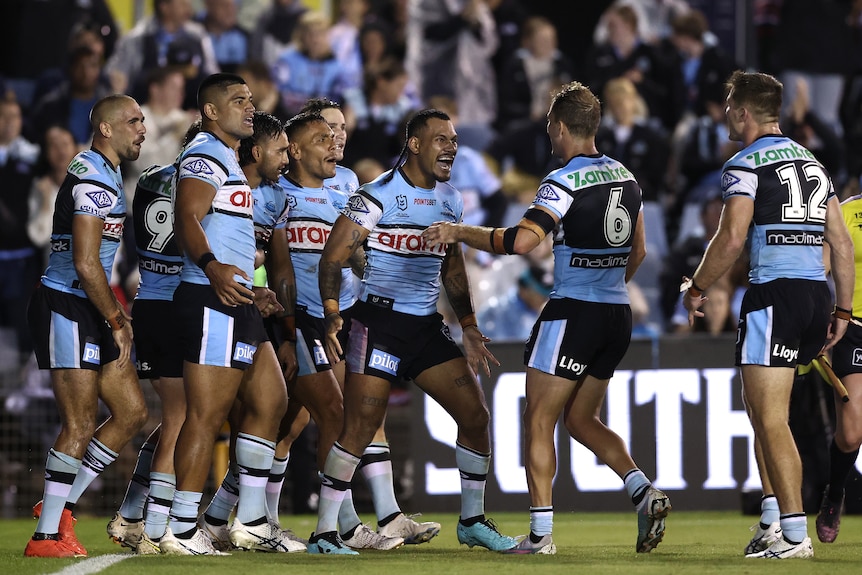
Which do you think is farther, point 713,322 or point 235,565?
point 713,322

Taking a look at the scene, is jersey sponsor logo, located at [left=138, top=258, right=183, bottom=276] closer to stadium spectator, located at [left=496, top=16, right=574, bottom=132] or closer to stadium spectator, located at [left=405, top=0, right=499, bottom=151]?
stadium spectator, located at [left=496, top=16, right=574, bottom=132]

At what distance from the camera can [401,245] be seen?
702 centimetres

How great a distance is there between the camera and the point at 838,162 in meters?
14.1

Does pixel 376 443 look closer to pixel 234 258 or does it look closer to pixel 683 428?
pixel 234 258

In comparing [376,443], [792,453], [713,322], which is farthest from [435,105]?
[792,453]

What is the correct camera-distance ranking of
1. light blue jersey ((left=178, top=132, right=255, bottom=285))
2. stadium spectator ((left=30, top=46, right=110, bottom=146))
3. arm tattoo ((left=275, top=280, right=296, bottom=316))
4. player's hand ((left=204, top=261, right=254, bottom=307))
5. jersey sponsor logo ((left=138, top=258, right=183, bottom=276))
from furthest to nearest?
1. stadium spectator ((left=30, top=46, right=110, bottom=146))
2. arm tattoo ((left=275, top=280, right=296, bottom=316))
3. jersey sponsor logo ((left=138, top=258, right=183, bottom=276))
4. light blue jersey ((left=178, top=132, right=255, bottom=285))
5. player's hand ((left=204, top=261, right=254, bottom=307))

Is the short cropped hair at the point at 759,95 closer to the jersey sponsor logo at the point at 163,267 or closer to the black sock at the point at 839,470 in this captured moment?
the black sock at the point at 839,470

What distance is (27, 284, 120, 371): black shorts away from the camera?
6773mm

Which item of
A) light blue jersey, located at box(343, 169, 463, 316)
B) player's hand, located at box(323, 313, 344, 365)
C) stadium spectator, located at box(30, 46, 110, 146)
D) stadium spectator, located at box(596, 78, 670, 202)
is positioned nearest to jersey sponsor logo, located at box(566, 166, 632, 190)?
light blue jersey, located at box(343, 169, 463, 316)

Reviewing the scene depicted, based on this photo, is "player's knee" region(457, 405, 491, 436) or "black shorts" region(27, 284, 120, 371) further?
"player's knee" region(457, 405, 491, 436)

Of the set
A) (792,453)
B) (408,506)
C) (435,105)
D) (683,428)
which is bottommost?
(408,506)

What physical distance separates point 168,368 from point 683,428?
487cm

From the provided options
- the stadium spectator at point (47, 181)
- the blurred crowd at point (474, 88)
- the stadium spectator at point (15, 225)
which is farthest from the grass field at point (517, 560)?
the stadium spectator at point (47, 181)

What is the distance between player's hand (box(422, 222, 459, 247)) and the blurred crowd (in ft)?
19.5
